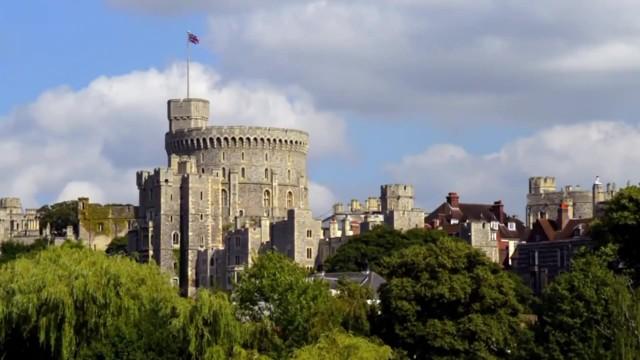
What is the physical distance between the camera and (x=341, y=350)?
59.1 metres

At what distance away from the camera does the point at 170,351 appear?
57.1 meters

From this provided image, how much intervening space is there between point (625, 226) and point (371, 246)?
53.0 metres

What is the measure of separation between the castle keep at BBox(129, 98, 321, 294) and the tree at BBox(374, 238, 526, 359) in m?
58.8

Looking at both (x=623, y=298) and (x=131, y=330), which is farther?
(x=131, y=330)

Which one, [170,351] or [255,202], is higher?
[255,202]

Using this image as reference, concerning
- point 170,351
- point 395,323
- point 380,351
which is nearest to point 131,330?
point 170,351

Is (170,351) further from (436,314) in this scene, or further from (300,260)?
(300,260)

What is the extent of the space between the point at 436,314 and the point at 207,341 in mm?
10441

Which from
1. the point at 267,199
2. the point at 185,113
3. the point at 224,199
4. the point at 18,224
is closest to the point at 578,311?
the point at 224,199

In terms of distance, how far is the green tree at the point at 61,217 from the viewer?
161 m

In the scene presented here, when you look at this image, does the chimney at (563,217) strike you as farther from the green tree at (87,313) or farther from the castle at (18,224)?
the green tree at (87,313)

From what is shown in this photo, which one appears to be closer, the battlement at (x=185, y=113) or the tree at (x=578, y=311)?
the tree at (x=578, y=311)

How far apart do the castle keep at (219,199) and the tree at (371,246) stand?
18.4 feet

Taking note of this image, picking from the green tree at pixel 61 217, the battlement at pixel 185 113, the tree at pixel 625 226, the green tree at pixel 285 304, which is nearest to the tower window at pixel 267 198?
the battlement at pixel 185 113
